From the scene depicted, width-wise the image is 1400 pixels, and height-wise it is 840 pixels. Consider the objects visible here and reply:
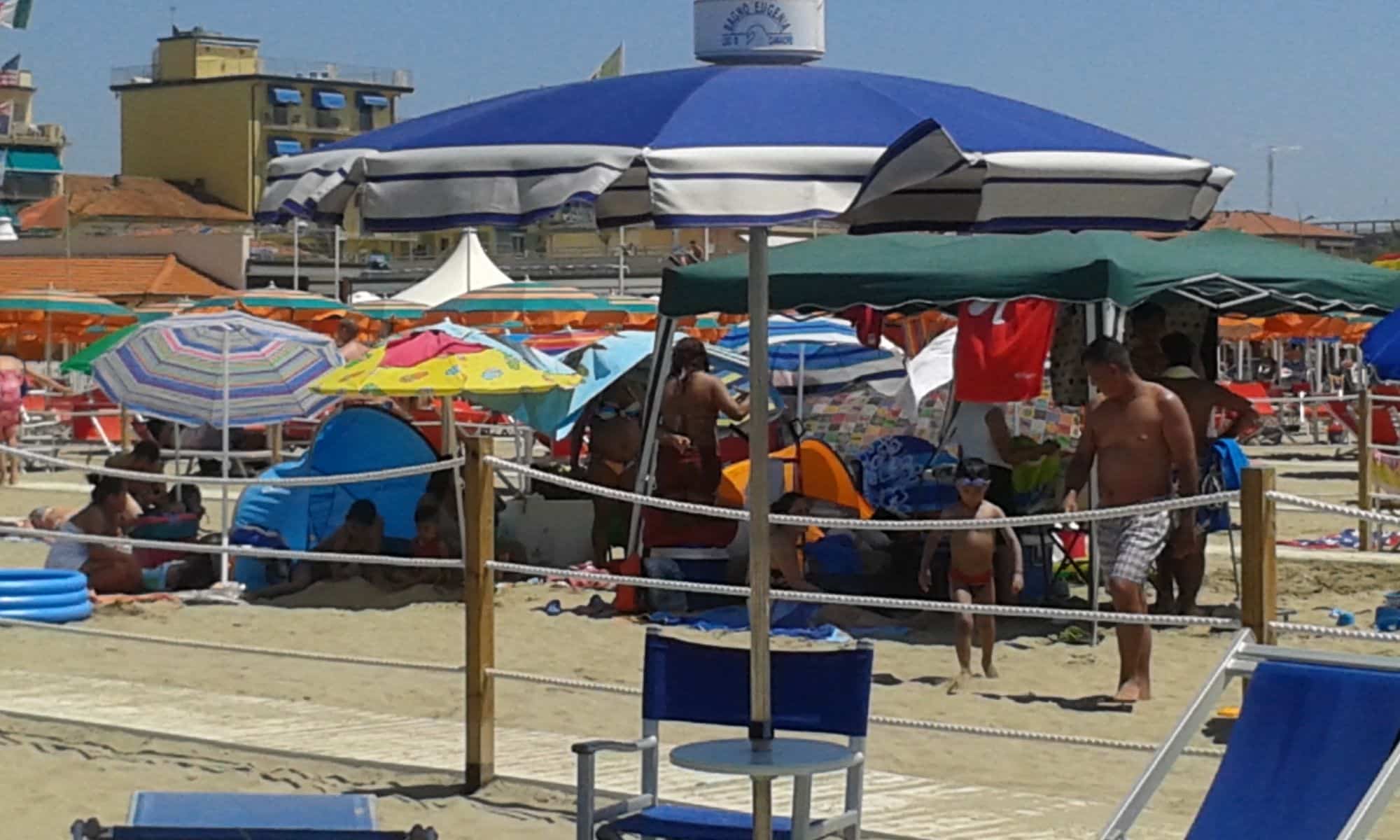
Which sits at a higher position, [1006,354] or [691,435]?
[1006,354]

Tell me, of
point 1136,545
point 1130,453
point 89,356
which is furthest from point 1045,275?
point 89,356

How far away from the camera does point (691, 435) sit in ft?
38.5

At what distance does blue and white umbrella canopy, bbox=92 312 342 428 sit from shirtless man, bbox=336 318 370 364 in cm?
191

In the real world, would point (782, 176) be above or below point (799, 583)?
above

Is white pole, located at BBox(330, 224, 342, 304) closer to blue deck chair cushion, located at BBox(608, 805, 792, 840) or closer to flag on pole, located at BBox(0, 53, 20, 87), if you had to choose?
blue deck chair cushion, located at BBox(608, 805, 792, 840)

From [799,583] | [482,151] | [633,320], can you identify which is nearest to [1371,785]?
[482,151]

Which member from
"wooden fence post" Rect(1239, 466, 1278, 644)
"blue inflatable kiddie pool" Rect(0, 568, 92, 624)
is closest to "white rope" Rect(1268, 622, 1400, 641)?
"wooden fence post" Rect(1239, 466, 1278, 644)

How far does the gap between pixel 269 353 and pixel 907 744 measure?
290 inches

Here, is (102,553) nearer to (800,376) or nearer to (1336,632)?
(800,376)

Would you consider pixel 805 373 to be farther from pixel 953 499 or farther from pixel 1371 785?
pixel 1371 785

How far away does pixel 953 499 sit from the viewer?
11523 millimetres

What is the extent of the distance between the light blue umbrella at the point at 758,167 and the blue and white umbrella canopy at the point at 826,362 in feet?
38.7

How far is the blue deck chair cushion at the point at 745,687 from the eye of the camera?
5.19 m

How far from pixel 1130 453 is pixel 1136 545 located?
0.48 metres
